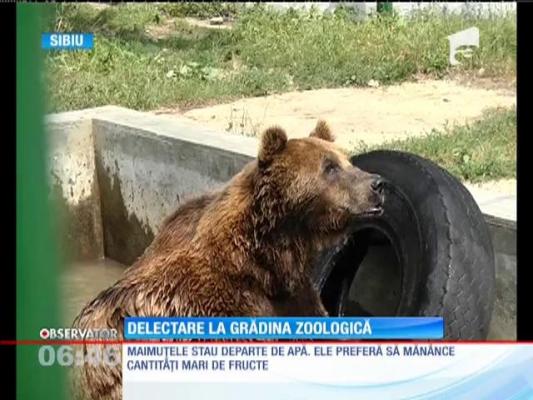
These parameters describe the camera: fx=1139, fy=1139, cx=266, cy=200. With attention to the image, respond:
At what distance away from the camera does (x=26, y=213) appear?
4676 millimetres

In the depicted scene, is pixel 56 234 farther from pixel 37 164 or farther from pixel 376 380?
pixel 376 380

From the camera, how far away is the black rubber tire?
175 inches

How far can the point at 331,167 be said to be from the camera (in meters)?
4.39

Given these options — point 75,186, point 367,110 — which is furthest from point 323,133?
point 75,186

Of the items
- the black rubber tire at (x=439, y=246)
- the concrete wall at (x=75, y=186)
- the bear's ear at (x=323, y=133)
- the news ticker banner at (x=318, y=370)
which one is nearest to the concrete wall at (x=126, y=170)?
the concrete wall at (x=75, y=186)

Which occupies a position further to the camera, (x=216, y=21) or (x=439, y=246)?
(x=216, y=21)

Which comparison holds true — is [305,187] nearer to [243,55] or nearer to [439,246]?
[439,246]

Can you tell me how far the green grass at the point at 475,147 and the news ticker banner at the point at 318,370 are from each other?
0.71m

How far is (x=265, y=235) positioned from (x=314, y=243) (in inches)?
7.9

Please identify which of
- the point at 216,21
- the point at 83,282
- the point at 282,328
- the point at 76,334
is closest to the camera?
the point at 282,328

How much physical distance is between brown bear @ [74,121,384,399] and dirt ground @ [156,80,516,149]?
0.26m

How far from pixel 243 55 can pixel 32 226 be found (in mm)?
1154
